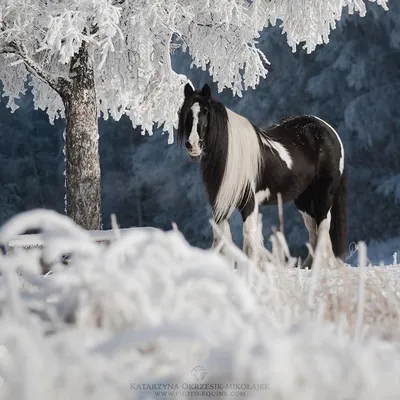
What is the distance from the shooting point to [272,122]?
19016 mm

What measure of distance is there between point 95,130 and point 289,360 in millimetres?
7392

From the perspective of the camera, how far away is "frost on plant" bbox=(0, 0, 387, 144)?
7.31 meters

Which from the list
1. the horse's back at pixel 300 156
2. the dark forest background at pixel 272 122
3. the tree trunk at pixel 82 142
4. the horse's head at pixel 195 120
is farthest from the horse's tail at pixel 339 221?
the dark forest background at pixel 272 122

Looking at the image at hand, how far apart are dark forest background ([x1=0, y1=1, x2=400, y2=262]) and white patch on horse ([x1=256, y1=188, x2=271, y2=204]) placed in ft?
27.4

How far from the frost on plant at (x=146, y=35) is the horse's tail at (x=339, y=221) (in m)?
1.59

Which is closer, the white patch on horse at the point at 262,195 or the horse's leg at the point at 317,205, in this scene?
the white patch on horse at the point at 262,195

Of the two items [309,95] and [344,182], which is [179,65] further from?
[344,182]

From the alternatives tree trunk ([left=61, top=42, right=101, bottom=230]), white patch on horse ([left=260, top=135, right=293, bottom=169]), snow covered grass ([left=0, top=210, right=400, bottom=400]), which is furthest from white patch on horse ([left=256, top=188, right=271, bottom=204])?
snow covered grass ([left=0, top=210, right=400, bottom=400])

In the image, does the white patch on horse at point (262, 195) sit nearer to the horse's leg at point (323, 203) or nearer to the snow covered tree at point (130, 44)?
the horse's leg at point (323, 203)

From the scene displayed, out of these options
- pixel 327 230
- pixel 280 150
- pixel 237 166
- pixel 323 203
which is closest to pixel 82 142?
pixel 280 150

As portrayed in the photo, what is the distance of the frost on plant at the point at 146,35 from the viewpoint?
7.31 m

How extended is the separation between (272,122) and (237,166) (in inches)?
495

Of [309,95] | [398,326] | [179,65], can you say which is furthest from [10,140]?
[398,326]

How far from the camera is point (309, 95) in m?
18.5
